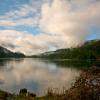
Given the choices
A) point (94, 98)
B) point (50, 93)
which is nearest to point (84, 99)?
point (94, 98)

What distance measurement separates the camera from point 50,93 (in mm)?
16906

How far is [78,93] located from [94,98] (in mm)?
929

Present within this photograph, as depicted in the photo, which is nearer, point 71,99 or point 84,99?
point 84,99

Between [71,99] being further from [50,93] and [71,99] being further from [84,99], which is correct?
[50,93]

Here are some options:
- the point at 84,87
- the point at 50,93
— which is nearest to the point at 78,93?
the point at 84,87

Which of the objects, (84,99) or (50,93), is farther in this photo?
(50,93)

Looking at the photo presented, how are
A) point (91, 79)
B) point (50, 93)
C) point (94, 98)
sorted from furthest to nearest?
point (50, 93)
point (91, 79)
point (94, 98)

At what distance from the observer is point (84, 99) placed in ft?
34.3

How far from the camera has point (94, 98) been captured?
33.6ft

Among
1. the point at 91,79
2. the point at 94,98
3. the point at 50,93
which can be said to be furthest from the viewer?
the point at 50,93

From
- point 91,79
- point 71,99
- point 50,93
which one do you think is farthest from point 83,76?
point 50,93

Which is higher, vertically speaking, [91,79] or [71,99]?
[91,79]

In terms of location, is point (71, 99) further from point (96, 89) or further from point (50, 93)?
point (50, 93)

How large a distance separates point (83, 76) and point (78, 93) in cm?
102
